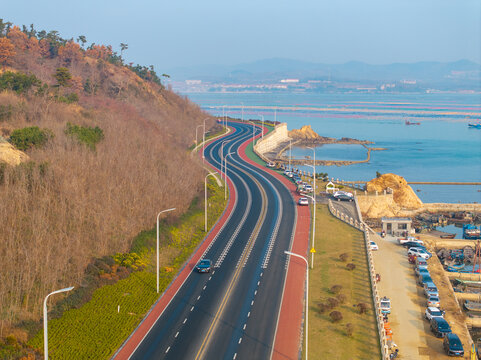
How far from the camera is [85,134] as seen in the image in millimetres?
77375

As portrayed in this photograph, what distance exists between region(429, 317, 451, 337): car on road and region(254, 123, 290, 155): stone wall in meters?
81.5

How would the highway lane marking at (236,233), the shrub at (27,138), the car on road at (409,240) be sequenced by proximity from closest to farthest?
the highway lane marking at (236,233) → the shrub at (27,138) → the car on road at (409,240)

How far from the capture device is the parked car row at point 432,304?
46.0 m

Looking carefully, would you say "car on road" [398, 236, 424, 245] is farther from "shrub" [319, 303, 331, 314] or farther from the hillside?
"shrub" [319, 303, 331, 314]

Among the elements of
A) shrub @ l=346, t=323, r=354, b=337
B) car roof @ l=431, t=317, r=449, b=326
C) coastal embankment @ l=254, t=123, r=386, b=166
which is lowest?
car roof @ l=431, t=317, r=449, b=326

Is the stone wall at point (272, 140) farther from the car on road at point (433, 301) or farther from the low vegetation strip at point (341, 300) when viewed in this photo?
the car on road at point (433, 301)

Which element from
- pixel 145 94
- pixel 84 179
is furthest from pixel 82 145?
pixel 145 94

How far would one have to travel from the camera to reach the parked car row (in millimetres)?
45969

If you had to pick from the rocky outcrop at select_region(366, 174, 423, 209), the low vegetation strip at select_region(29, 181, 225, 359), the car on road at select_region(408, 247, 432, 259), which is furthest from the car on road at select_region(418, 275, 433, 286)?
→ the rocky outcrop at select_region(366, 174, 423, 209)

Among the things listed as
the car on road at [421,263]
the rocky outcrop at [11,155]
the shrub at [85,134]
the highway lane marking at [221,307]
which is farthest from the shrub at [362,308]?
the shrub at [85,134]

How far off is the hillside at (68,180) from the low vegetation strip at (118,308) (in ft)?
7.77

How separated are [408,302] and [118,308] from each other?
2879 cm

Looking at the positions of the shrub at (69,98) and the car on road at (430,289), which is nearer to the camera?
the car on road at (430,289)

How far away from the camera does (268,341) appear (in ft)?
139
